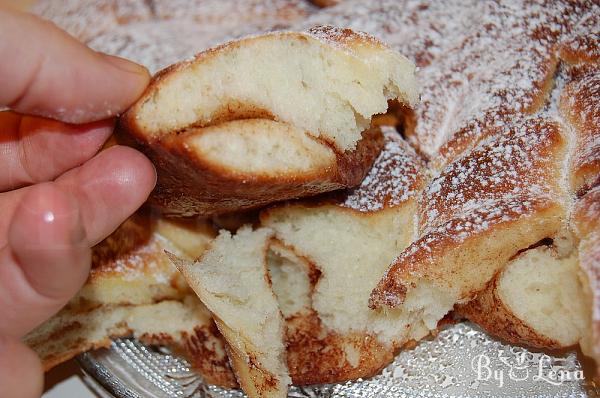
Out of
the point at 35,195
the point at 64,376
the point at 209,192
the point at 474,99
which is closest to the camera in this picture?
the point at 35,195

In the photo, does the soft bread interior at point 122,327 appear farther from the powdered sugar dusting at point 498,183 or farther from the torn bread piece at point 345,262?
the powdered sugar dusting at point 498,183

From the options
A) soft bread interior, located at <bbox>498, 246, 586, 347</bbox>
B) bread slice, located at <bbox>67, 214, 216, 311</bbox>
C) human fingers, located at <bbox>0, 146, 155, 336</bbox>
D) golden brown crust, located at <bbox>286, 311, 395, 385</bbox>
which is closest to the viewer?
human fingers, located at <bbox>0, 146, 155, 336</bbox>

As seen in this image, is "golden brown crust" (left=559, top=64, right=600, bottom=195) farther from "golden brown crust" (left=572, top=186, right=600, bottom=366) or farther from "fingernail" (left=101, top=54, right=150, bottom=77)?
"fingernail" (left=101, top=54, right=150, bottom=77)

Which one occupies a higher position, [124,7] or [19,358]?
[124,7]

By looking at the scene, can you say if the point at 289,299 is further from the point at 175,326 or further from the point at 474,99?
the point at 474,99

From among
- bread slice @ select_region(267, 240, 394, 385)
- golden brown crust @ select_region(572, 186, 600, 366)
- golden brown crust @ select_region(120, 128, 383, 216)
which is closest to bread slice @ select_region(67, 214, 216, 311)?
golden brown crust @ select_region(120, 128, 383, 216)

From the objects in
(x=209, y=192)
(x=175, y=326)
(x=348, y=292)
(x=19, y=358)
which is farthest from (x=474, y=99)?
(x=19, y=358)

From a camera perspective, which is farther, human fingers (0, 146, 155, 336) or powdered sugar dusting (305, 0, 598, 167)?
powdered sugar dusting (305, 0, 598, 167)
